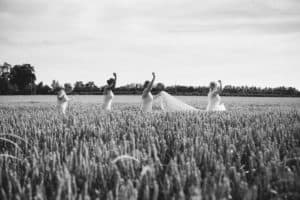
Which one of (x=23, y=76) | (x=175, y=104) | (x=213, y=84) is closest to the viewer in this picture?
(x=213, y=84)

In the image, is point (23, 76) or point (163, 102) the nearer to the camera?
point (163, 102)

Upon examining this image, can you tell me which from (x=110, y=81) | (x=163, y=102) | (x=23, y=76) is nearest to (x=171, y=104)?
(x=163, y=102)

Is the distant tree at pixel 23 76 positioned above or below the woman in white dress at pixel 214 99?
above

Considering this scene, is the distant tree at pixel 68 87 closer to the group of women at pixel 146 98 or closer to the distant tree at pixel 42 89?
the group of women at pixel 146 98

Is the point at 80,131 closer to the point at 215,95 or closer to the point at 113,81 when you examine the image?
the point at 113,81

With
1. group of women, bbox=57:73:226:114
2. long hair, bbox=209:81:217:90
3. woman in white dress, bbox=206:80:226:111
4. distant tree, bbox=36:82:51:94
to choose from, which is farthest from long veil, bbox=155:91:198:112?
distant tree, bbox=36:82:51:94

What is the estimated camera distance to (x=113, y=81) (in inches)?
484

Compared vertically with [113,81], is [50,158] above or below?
below

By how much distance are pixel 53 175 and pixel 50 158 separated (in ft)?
0.77

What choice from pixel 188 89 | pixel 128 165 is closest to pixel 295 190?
pixel 128 165

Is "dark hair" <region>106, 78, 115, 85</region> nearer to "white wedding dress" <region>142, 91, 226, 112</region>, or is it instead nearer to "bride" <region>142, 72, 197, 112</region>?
"bride" <region>142, 72, 197, 112</region>

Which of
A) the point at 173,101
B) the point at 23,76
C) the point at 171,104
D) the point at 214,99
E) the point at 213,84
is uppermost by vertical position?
the point at 23,76

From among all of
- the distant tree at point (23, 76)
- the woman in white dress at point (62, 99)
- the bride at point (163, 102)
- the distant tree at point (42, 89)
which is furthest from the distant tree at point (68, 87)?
the distant tree at point (23, 76)

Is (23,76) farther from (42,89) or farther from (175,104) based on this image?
(175,104)
